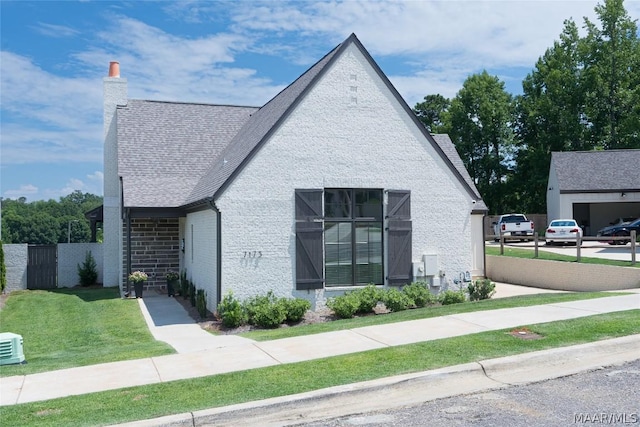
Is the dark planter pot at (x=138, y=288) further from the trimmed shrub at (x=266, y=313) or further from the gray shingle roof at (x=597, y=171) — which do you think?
the gray shingle roof at (x=597, y=171)

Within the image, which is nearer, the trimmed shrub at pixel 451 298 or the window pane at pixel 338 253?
the window pane at pixel 338 253

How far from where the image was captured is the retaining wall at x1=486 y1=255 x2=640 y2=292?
1809 centimetres

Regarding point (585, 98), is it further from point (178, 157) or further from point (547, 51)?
point (178, 157)

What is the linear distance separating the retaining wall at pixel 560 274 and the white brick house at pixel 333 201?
207 inches

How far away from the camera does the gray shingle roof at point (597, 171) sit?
3538cm

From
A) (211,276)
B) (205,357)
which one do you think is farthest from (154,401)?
(211,276)

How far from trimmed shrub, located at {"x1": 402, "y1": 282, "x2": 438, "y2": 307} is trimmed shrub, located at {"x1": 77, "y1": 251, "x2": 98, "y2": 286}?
44.6 feet

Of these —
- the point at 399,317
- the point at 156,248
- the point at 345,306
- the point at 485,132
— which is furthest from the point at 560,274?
the point at 485,132

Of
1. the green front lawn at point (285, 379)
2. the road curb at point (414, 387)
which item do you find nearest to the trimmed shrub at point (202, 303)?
the green front lawn at point (285, 379)

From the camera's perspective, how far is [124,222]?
63.4 feet

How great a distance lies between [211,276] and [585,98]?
1756 inches

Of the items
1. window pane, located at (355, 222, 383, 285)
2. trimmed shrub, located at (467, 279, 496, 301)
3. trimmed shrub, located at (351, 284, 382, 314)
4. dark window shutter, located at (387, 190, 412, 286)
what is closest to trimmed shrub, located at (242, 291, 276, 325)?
trimmed shrub, located at (351, 284, 382, 314)

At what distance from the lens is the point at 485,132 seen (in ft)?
172

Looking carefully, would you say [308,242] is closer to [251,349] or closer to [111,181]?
[251,349]
